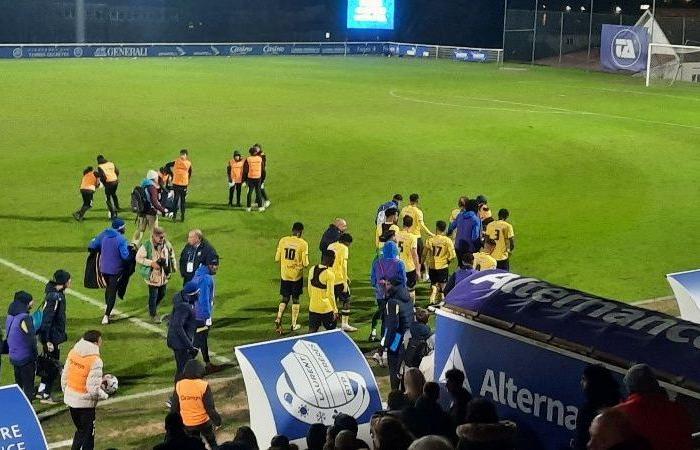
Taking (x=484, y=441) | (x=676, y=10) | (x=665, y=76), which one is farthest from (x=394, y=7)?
(x=484, y=441)

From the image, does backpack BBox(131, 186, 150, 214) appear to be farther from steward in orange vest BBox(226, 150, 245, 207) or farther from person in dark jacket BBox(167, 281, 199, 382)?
person in dark jacket BBox(167, 281, 199, 382)

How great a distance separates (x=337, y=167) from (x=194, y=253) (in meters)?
15.2

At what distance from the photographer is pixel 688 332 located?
28.1ft

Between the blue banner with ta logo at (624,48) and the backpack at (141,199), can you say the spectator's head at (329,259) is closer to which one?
the backpack at (141,199)

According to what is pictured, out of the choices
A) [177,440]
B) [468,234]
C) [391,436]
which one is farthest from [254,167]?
[391,436]

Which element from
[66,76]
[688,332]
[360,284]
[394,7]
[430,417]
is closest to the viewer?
[430,417]

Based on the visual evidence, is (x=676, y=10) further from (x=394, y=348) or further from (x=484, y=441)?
(x=484, y=441)

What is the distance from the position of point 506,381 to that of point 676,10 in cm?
7415

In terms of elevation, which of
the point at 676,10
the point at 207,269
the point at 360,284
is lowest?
the point at 360,284

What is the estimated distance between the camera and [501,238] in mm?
17828

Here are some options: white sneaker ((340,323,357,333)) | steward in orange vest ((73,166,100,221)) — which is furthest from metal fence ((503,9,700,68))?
white sneaker ((340,323,357,333))

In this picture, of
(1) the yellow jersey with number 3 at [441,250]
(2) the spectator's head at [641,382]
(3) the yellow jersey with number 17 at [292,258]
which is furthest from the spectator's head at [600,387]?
(1) the yellow jersey with number 3 at [441,250]

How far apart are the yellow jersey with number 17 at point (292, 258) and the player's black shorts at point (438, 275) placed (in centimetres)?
261

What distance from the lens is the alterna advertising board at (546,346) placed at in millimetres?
8461
